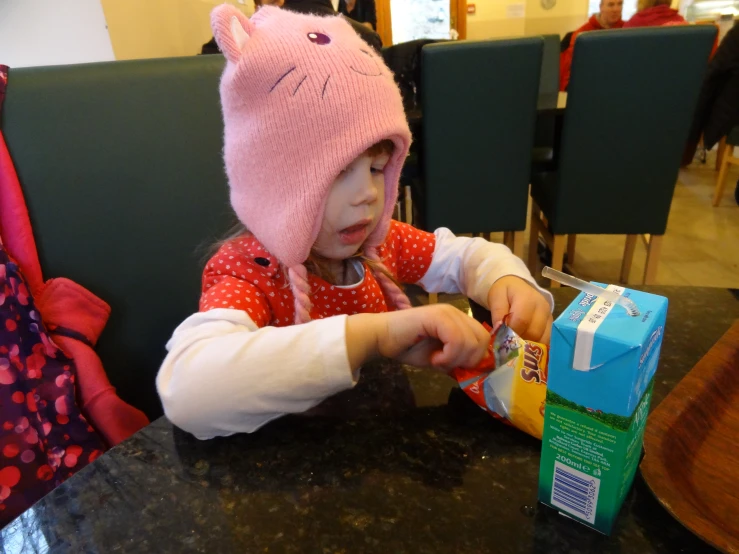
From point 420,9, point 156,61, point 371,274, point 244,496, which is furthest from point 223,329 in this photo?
point 420,9

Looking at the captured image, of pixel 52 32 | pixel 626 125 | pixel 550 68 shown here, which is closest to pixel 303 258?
pixel 52 32

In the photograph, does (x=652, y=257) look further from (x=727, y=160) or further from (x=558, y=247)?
(x=727, y=160)

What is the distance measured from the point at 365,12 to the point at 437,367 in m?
3.74

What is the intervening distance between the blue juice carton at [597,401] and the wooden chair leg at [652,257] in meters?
1.77

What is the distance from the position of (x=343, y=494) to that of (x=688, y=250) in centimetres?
259

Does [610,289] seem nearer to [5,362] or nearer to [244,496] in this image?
[244,496]

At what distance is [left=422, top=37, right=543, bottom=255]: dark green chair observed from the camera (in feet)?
5.34

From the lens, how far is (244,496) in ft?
1.36

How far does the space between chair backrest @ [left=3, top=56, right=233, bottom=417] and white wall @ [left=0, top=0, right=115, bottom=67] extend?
0.69 m

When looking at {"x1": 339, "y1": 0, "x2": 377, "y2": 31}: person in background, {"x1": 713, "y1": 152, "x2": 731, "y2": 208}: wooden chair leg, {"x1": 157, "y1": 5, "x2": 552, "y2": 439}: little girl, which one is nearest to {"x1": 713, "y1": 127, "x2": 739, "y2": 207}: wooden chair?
{"x1": 713, "y1": 152, "x2": 731, "y2": 208}: wooden chair leg

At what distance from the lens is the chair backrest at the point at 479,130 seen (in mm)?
1628

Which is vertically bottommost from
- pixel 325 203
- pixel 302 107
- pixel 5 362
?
pixel 5 362

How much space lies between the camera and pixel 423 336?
0.51 m

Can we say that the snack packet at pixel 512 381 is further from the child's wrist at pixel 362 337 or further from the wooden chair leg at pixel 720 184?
Result: the wooden chair leg at pixel 720 184
